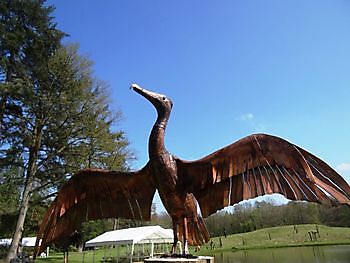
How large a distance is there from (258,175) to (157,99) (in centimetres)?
184

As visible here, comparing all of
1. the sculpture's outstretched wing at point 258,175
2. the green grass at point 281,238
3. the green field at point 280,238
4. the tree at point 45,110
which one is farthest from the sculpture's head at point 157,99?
the green grass at point 281,238

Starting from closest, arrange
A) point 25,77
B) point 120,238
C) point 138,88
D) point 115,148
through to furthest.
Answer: point 138,88
point 25,77
point 115,148
point 120,238

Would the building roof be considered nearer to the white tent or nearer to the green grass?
the white tent

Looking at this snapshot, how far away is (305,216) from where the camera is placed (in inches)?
2185

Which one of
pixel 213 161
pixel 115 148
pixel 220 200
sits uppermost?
pixel 115 148

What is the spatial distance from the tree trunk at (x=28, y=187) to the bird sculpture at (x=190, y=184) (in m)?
11.2

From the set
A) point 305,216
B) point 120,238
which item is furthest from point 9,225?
point 305,216

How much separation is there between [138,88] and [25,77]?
1352cm

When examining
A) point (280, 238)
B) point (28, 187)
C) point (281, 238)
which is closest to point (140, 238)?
point (28, 187)

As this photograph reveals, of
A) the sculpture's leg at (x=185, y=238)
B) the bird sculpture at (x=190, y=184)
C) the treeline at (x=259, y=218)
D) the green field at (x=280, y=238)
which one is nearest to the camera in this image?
the bird sculpture at (x=190, y=184)

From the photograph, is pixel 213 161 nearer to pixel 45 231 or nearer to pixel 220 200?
pixel 220 200

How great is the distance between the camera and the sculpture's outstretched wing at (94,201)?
5301mm

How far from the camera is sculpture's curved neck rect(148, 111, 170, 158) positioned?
15.6 ft

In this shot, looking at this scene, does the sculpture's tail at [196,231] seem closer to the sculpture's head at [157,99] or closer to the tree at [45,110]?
the sculpture's head at [157,99]
